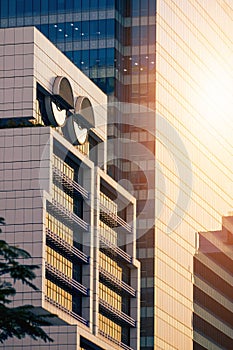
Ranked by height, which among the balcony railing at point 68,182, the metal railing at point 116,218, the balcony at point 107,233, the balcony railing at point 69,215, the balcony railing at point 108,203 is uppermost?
the balcony railing at point 108,203

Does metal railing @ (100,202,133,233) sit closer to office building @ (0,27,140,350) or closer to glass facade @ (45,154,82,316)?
office building @ (0,27,140,350)

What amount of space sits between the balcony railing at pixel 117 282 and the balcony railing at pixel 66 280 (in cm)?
672

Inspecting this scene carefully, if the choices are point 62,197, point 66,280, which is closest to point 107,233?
point 62,197

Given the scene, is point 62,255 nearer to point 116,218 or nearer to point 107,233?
point 107,233

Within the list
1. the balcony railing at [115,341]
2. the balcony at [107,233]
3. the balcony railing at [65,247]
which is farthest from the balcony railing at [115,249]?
the balcony railing at [115,341]

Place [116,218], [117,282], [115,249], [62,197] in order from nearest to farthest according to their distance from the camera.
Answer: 1. [62,197]
2. [115,249]
3. [117,282]
4. [116,218]

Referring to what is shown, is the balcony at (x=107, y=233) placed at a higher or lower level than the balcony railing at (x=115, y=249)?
higher

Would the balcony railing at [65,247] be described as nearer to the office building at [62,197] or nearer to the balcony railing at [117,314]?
the office building at [62,197]

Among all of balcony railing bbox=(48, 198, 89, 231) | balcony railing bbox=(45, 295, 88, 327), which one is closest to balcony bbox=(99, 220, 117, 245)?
balcony railing bbox=(48, 198, 89, 231)

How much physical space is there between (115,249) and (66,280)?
1758 centimetres

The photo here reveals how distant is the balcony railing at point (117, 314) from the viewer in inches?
6158

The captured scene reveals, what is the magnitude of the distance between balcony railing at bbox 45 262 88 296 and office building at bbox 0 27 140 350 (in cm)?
16

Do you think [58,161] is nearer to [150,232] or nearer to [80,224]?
[80,224]

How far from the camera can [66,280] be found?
143125mm
